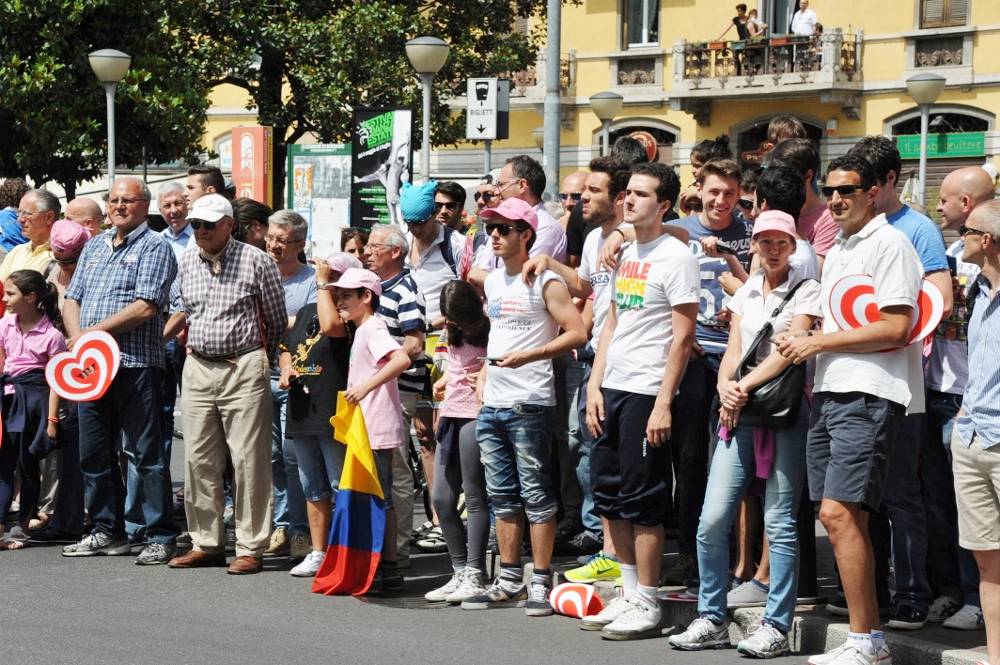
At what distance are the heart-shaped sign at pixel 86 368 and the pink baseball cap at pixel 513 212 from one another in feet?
8.40

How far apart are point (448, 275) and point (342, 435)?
1472mm

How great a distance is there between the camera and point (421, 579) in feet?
28.3

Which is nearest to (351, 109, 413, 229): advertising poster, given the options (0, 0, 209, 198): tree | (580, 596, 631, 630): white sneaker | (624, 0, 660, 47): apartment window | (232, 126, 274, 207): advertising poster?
(232, 126, 274, 207): advertising poster

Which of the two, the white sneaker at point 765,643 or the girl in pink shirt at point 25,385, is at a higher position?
the girl in pink shirt at point 25,385

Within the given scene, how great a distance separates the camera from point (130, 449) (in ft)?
30.3

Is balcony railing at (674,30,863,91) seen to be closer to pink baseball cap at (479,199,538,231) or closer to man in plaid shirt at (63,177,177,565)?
man in plaid shirt at (63,177,177,565)

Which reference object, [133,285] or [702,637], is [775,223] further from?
[133,285]

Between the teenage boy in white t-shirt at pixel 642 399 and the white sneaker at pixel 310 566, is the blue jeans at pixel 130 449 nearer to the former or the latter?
the white sneaker at pixel 310 566

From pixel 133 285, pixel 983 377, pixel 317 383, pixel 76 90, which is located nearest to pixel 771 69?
pixel 76 90

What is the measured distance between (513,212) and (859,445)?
7.38ft

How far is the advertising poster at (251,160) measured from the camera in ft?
58.8

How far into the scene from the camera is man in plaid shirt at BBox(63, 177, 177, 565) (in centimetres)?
913

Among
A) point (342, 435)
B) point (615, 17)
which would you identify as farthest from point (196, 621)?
point (615, 17)

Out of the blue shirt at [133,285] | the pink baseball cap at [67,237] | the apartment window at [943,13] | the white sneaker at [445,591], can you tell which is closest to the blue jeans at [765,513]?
the white sneaker at [445,591]
